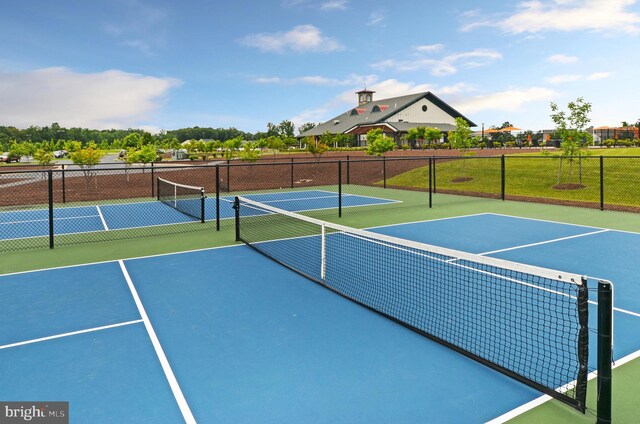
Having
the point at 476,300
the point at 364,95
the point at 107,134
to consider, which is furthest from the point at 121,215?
the point at 107,134

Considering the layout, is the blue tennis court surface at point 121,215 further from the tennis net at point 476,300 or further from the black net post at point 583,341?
the black net post at point 583,341

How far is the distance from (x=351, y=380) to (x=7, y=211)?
20.5 meters

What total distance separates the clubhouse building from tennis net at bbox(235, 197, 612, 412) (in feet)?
221

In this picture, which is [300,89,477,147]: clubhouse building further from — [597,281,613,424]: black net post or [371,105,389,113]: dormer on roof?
[597,281,613,424]: black net post

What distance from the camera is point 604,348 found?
12.8ft

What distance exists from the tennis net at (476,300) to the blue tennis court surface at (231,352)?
1.05ft

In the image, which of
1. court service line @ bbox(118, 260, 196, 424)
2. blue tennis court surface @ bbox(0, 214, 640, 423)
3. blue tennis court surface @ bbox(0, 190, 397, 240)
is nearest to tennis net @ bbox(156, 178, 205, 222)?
blue tennis court surface @ bbox(0, 190, 397, 240)

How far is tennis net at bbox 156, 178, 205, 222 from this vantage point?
636 inches

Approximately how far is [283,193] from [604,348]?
22.6 m

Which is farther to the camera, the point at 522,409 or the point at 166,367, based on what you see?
→ the point at 166,367

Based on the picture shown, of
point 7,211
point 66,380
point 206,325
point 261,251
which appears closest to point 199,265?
point 261,251

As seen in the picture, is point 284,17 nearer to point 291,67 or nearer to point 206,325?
point 291,67

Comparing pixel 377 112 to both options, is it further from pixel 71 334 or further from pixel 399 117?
pixel 71 334

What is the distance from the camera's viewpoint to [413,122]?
272 ft
